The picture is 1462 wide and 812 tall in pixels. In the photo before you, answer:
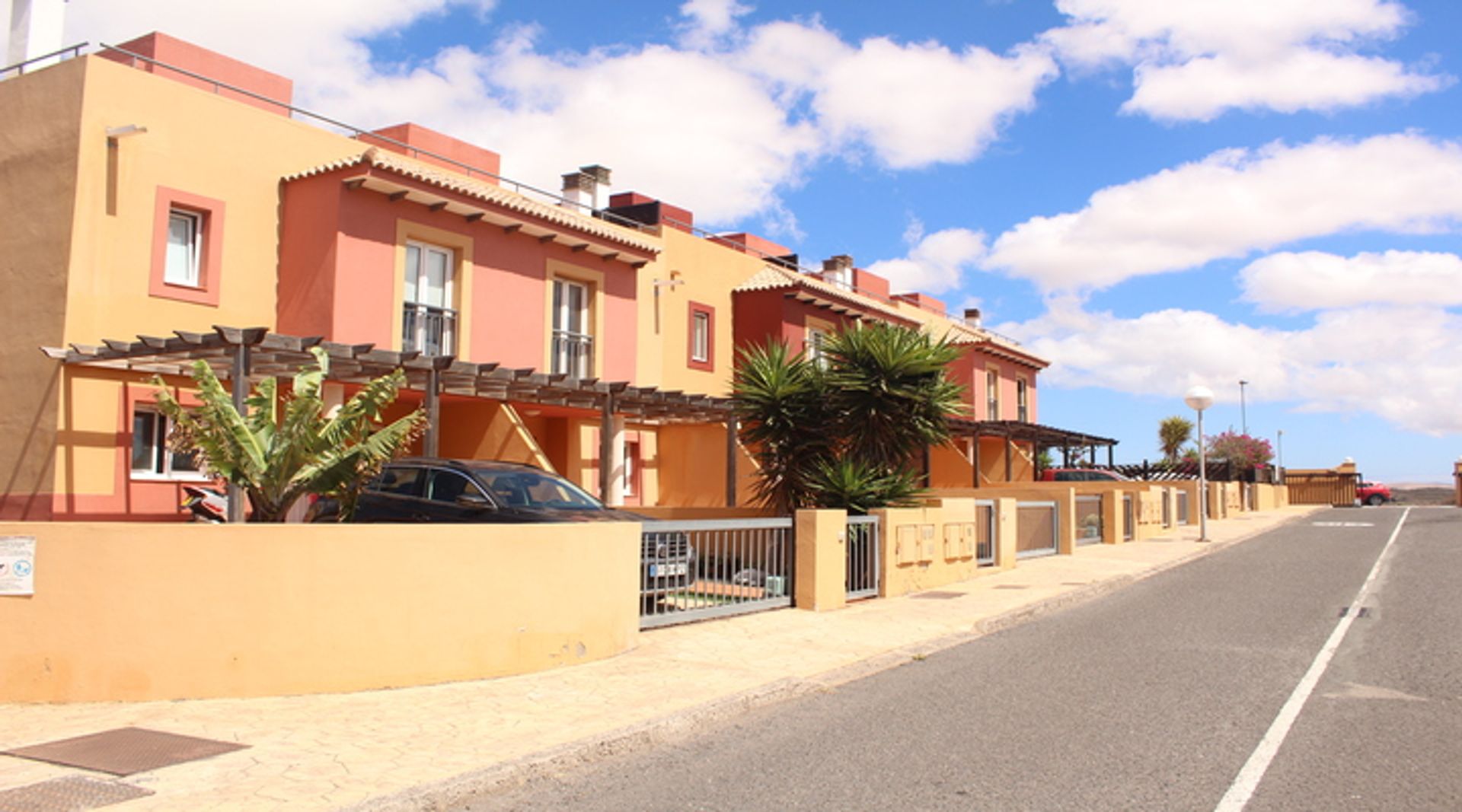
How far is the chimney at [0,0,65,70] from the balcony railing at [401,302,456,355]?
652 centimetres

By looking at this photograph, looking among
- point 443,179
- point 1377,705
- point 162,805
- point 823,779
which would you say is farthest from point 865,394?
point 162,805

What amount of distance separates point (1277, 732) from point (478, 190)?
1499 centimetres

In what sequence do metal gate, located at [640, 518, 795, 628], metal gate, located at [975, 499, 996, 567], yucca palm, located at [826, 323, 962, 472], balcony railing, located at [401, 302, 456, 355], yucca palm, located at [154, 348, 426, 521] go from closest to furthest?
yucca palm, located at [154, 348, 426, 521] < metal gate, located at [640, 518, 795, 628] < yucca palm, located at [826, 323, 962, 472] < balcony railing, located at [401, 302, 456, 355] < metal gate, located at [975, 499, 996, 567]

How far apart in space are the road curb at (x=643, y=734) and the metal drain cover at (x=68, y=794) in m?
1.21

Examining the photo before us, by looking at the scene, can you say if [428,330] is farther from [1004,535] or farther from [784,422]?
[1004,535]

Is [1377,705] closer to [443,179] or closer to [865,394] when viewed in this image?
[865,394]

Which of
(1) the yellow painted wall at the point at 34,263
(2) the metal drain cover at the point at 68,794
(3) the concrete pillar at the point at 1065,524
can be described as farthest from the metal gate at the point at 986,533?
(2) the metal drain cover at the point at 68,794

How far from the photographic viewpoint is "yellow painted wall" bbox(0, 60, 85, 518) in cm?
1430

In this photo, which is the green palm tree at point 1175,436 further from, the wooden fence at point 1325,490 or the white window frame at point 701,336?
the white window frame at point 701,336

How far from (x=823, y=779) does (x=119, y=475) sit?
12.6 meters

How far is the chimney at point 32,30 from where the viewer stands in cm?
1642

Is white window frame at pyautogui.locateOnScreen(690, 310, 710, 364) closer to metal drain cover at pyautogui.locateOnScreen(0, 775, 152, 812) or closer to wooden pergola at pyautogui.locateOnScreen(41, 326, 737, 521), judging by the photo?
wooden pergola at pyautogui.locateOnScreen(41, 326, 737, 521)

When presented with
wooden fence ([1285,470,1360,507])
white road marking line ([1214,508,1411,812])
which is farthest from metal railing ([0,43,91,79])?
wooden fence ([1285,470,1360,507])

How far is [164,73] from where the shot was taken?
57.2 ft
